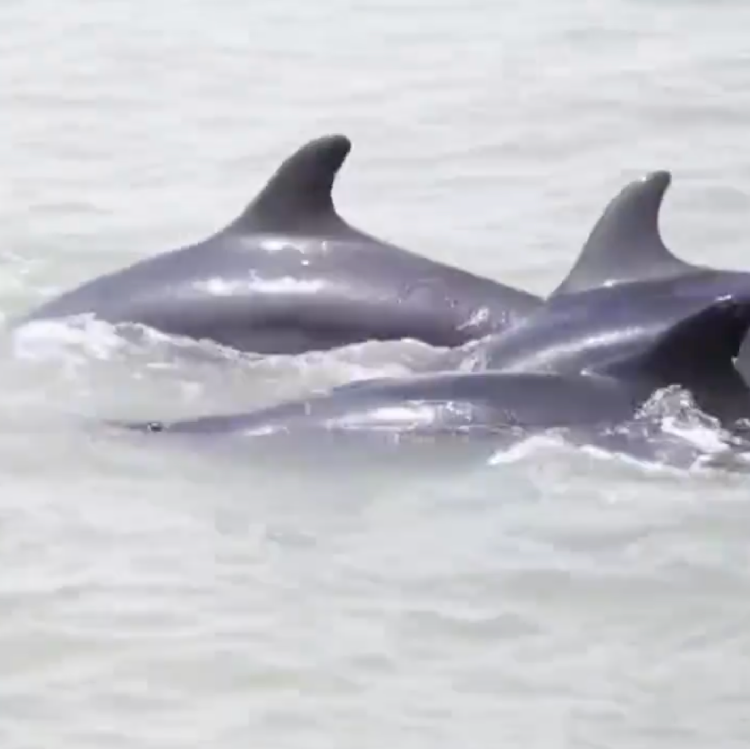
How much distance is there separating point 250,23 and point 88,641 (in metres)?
13.2

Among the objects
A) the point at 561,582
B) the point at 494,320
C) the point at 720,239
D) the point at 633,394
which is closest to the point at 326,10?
the point at 720,239

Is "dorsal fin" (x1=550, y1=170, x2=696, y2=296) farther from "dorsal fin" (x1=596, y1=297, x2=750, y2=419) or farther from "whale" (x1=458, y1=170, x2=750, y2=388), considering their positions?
"dorsal fin" (x1=596, y1=297, x2=750, y2=419)

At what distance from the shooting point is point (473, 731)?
7328 mm

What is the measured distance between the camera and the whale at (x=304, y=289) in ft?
37.2

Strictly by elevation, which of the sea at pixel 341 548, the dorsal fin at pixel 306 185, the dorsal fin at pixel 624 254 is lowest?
the sea at pixel 341 548

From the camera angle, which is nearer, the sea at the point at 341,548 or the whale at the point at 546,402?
the sea at the point at 341,548

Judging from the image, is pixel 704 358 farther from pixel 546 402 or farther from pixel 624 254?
pixel 624 254

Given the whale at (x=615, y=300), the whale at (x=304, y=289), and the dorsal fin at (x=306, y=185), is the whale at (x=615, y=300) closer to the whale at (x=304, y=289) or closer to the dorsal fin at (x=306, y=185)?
the whale at (x=304, y=289)

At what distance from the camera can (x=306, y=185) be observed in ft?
37.6

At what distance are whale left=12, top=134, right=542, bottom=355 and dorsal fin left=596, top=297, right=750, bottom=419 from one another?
59.3 inches

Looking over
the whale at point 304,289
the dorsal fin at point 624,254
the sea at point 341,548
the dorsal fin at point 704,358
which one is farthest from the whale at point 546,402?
the whale at point 304,289

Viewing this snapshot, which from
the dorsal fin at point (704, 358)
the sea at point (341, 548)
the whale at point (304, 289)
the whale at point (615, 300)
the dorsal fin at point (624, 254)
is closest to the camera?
the sea at point (341, 548)

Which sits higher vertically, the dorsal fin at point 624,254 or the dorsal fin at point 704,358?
the dorsal fin at point 624,254

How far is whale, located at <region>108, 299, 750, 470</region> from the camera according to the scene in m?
A: 9.62
